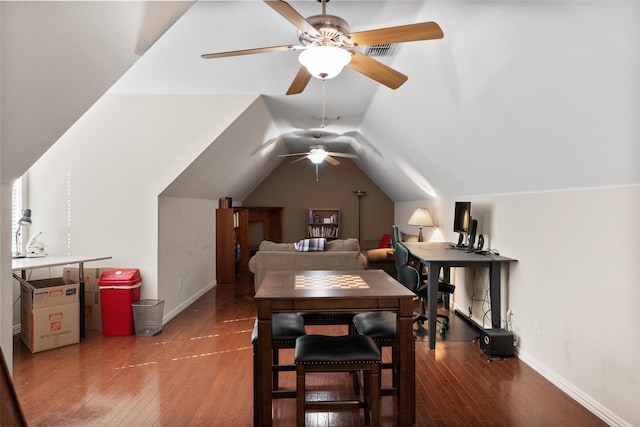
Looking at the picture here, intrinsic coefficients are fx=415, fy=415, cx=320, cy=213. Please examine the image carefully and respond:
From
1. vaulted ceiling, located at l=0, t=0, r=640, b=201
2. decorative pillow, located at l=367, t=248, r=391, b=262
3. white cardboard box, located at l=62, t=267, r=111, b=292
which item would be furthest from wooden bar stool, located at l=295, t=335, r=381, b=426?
decorative pillow, located at l=367, t=248, r=391, b=262

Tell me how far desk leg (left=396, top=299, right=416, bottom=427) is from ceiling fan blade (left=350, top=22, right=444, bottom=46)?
144cm

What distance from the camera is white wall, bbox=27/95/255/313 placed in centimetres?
462

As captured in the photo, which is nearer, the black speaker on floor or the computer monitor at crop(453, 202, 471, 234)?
the black speaker on floor

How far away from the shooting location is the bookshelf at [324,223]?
9992mm

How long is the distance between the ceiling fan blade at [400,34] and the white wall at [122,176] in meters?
2.69

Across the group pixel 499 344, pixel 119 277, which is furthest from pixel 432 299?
pixel 119 277

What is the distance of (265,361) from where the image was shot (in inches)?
92.8

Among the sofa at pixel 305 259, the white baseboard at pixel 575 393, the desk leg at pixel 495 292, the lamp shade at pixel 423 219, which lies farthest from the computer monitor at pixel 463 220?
the white baseboard at pixel 575 393

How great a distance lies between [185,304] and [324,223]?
4865mm

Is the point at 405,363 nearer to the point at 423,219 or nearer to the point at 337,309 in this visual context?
the point at 337,309

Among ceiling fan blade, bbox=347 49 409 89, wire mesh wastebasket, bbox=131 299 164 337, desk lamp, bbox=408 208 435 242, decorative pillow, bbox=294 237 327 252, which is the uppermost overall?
ceiling fan blade, bbox=347 49 409 89

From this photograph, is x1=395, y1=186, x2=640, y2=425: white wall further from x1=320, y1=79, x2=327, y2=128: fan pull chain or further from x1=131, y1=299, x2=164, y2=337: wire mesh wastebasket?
x1=131, y1=299, x2=164, y2=337: wire mesh wastebasket

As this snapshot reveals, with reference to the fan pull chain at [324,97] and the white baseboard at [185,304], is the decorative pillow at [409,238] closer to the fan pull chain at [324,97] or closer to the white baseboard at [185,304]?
the fan pull chain at [324,97]

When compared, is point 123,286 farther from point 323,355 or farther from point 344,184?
point 344,184
